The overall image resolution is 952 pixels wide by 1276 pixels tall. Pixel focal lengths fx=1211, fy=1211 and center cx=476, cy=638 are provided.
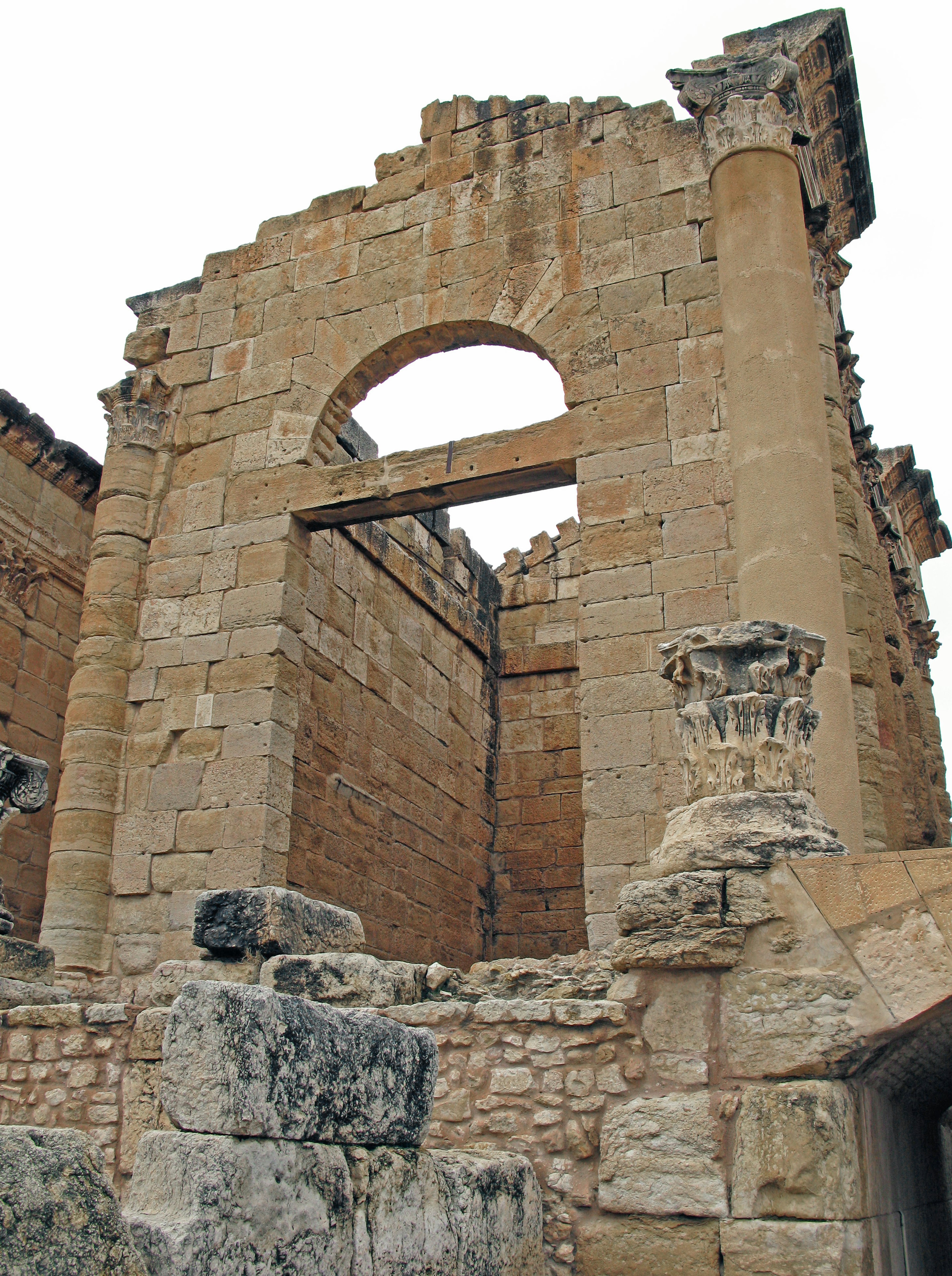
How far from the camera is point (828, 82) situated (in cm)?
1027

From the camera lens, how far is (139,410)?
36.6 ft

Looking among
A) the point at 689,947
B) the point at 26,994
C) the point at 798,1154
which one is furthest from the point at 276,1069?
the point at 26,994

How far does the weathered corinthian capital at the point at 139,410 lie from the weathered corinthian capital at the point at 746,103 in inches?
207

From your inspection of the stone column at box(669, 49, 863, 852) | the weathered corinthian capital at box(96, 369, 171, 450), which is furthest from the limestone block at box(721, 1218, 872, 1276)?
the weathered corinthian capital at box(96, 369, 171, 450)

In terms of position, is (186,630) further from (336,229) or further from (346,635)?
(336,229)

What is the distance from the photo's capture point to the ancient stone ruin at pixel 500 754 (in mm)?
4059

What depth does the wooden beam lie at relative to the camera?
9.50m

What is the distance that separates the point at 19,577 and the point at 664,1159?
30.0 feet

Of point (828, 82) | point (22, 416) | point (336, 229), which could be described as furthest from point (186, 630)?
point (828, 82)

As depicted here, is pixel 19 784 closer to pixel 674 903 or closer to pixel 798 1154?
pixel 674 903

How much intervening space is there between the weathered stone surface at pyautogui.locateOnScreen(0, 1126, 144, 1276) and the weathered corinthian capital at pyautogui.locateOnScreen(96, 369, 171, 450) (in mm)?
9171

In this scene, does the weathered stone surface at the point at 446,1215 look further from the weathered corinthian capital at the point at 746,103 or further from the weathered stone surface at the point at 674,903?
the weathered corinthian capital at the point at 746,103

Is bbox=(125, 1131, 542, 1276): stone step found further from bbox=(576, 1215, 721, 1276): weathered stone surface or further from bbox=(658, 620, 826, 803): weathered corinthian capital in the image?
bbox=(658, 620, 826, 803): weathered corinthian capital

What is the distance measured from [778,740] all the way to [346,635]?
7091 millimetres
